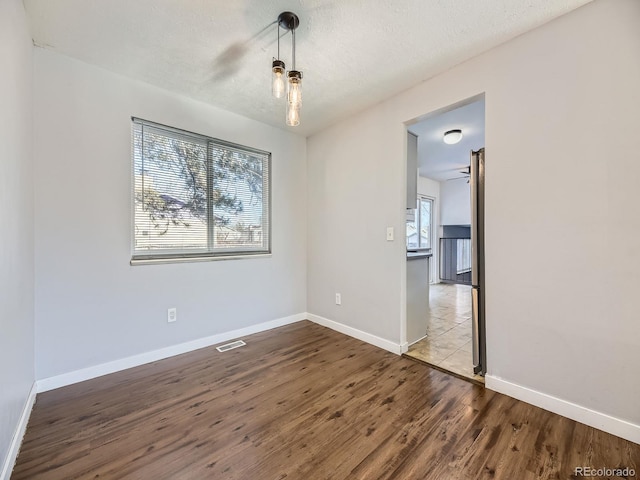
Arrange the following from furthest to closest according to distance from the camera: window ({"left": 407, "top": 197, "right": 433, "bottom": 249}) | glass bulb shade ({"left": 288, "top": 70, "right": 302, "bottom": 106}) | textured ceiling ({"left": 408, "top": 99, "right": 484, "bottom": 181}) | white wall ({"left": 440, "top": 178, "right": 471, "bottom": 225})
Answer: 1. white wall ({"left": 440, "top": 178, "right": 471, "bottom": 225})
2. window ({"left": 407, "top": 197, "right": 433, "bottom": 249})
3. textured ceiling ({"left": 408, "top": 99, "right": 484, "bottom": 181})
4. glass bulb shade ({"left": 288, "top": 70, "right": 302, "bottom": 106})

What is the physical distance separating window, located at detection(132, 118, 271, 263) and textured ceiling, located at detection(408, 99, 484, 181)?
1.92m

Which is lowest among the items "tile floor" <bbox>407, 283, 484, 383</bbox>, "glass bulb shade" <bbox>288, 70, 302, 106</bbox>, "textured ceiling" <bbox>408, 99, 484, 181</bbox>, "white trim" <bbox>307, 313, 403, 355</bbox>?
"tile floor" <bbox>407, 283, 484, 383</bbox>

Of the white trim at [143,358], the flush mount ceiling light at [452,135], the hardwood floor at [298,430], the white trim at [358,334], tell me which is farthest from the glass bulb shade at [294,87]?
the flush mount ceiling light at [452,135]

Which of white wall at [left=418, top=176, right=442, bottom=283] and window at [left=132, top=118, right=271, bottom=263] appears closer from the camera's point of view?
window at [left=132, top=118, right=271, bottom=263]

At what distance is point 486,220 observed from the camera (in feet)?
6.61

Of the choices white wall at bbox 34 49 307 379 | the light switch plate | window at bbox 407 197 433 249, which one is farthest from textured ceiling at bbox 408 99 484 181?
white wall at bbox 34 49 307 379

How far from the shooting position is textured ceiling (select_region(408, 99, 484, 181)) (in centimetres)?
308

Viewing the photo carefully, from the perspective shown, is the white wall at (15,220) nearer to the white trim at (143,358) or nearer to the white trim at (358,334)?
the white trim at (143,358)

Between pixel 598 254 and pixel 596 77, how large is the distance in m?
1.04

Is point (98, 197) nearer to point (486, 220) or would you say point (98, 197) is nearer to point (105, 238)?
point (105, 238)

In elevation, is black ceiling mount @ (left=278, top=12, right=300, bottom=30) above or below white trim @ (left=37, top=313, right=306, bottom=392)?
above

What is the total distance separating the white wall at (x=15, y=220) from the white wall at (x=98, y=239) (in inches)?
5.4

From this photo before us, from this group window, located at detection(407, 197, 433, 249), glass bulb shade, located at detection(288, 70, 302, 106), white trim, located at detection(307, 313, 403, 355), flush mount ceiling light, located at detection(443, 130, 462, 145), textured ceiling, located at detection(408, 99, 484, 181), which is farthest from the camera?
window, located at detection(407, 197, 433, 249)

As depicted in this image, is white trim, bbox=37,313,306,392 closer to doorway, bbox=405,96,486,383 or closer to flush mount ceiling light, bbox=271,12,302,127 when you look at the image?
doorway, bbox=405,96,486,383
